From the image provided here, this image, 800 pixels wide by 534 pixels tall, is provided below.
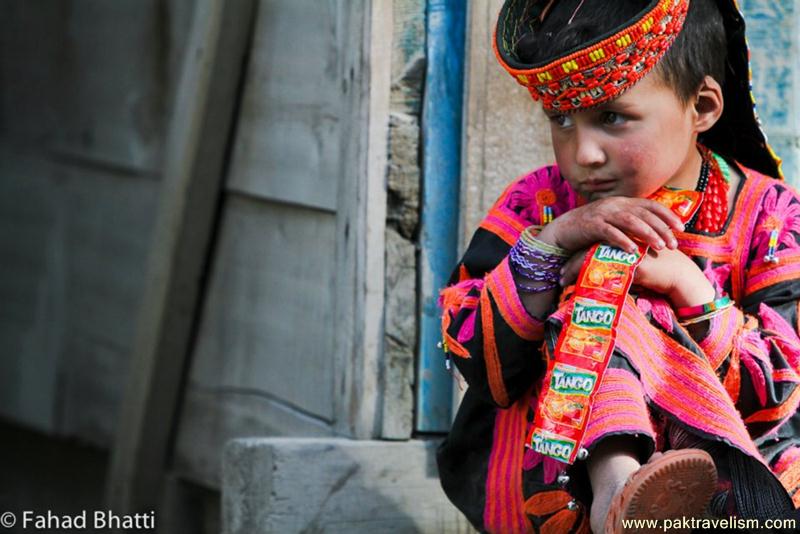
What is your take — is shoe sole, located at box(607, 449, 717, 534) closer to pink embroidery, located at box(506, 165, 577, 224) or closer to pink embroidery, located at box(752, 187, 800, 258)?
pink embroidery, located at box(752, 187, 800, 258)

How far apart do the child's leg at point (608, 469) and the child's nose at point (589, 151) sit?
48 cm

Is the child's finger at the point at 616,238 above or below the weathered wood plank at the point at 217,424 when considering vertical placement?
above

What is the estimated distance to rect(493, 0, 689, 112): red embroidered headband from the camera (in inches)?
92.2

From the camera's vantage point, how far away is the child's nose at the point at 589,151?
2408 millimetres

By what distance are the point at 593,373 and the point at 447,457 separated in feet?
1.88

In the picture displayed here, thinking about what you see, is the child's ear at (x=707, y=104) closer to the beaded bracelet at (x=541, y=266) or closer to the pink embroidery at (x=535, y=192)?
the pink embroidery at (x=535, y=192)

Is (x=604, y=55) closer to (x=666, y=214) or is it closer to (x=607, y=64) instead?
(x=607, y=64)

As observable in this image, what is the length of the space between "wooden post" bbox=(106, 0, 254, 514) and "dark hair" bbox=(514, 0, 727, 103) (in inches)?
58.3

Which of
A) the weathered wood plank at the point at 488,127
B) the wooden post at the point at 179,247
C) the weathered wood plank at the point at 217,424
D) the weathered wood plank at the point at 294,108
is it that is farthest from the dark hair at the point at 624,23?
the wooden post at the point at 179,247

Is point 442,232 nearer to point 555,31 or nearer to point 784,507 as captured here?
point 555,31

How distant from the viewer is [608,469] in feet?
7.32

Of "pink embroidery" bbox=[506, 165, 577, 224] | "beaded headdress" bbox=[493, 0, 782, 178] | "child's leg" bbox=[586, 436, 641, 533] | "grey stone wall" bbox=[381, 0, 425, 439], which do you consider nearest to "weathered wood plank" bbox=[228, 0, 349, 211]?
"grey stone wall" bbox=[381, 0, 425, 439]

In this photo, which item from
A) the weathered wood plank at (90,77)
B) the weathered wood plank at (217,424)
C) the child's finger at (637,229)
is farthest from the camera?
the weathered wood plank at (90,77)

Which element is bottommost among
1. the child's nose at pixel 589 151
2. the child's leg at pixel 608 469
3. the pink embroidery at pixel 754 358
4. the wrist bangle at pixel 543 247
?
the child's leg at pixel 608 469
